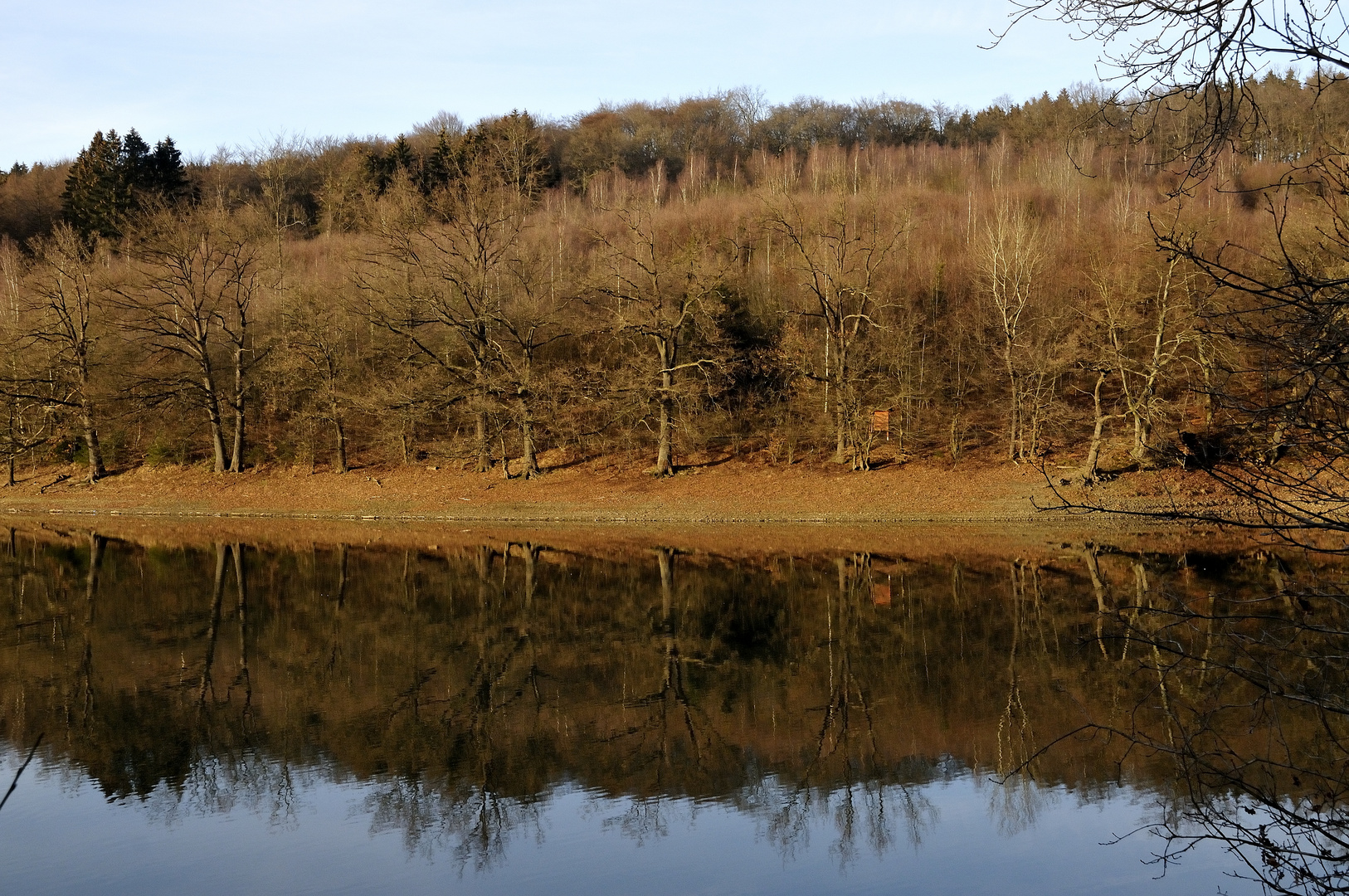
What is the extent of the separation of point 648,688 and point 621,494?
2072cm

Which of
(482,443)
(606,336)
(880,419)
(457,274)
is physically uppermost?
(457,274)

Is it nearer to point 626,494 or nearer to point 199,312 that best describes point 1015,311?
point 626,494

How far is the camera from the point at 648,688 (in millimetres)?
14305

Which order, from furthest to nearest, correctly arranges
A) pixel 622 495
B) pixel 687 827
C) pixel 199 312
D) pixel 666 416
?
1. pixel 199 312
2. pixel 666 416
3. pixel 622 495
4. pixel 687 827

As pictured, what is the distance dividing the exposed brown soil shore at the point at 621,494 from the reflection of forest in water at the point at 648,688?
23.9 ft

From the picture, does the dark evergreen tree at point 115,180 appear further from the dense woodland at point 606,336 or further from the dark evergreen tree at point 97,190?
the dense woodland at point 606,336

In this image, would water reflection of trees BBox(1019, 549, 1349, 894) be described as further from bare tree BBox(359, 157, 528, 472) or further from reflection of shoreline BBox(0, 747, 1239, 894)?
bare tree BBox(359, 157, 528, 472)

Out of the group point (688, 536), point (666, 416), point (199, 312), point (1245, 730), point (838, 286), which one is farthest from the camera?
point (199, 312)

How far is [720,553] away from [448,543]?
7961 mm

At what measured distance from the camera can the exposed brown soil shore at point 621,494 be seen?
30.8m

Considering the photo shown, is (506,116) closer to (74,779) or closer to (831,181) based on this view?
(831,181)

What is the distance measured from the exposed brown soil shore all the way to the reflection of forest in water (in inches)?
287

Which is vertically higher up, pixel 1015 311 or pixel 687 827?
pixel 1015 311

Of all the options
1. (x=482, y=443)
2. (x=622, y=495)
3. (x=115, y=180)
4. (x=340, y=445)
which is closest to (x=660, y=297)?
(x=622, y=495)
